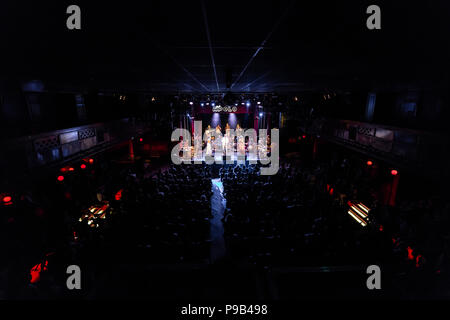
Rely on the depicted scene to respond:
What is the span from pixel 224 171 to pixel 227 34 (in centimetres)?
1238

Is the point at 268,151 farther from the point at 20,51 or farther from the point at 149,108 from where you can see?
the point at 20,51

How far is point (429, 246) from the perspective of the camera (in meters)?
6.33

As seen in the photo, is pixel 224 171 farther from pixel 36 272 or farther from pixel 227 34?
pixel 227 34

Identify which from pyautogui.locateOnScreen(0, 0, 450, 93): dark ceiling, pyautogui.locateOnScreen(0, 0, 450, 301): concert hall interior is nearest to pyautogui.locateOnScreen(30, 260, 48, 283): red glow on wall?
pyautogui.locateOnScreen(0, 0, 450, 301): concert hall interior

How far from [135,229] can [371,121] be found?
10.6 metres

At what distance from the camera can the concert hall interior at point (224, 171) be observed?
199 cm

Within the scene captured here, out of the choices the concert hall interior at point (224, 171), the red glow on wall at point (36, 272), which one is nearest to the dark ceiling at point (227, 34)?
the concert hall interior at point (224, 171)

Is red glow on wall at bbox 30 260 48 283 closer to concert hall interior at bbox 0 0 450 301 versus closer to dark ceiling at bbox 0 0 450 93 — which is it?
concert hall interior at bbox 0 0 450 301

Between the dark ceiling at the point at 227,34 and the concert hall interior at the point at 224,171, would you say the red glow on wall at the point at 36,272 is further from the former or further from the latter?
the dark ceiling at the point at 227,34

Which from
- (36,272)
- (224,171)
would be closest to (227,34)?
(36,272)

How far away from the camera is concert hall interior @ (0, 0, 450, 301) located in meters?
1.99

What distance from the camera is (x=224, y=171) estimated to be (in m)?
14.4

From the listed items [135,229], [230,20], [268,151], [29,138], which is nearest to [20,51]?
[230,20]

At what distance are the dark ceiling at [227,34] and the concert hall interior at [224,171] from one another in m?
0.02
